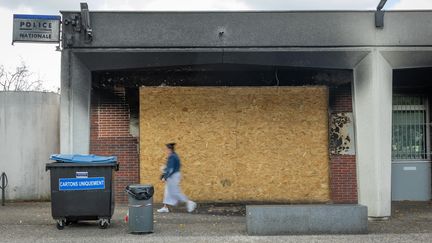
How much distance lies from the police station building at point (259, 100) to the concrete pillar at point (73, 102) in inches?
1.0

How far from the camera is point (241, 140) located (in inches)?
593

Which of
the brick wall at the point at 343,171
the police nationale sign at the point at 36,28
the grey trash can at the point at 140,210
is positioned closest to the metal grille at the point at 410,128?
the brick wall at the point at 343,171

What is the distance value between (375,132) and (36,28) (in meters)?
8.17

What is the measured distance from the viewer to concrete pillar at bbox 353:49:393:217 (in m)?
13.2

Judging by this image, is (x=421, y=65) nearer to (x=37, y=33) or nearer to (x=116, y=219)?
(x=116, y=219)

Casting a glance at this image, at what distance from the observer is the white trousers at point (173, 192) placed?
13438 millimetres

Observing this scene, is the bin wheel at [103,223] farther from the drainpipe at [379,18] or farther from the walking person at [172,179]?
the drainpipe at [379,18]

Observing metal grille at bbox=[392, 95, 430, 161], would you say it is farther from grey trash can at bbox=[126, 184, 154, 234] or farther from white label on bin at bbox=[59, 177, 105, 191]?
white label on bin at bbox=[59, 177, 105, 191]

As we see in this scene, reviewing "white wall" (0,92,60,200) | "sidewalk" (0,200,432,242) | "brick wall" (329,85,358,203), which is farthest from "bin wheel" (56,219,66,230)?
"brick wall" (329,85,358,203)

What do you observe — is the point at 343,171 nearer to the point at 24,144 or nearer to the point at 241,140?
the point at 241,140

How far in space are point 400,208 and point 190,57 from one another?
21.4 ft

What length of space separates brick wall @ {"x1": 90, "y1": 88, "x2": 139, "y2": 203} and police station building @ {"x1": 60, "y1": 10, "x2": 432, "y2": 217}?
26 millimetres

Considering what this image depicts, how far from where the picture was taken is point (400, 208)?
48.2ft

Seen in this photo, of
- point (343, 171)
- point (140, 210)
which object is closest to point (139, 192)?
point (140, 210)
